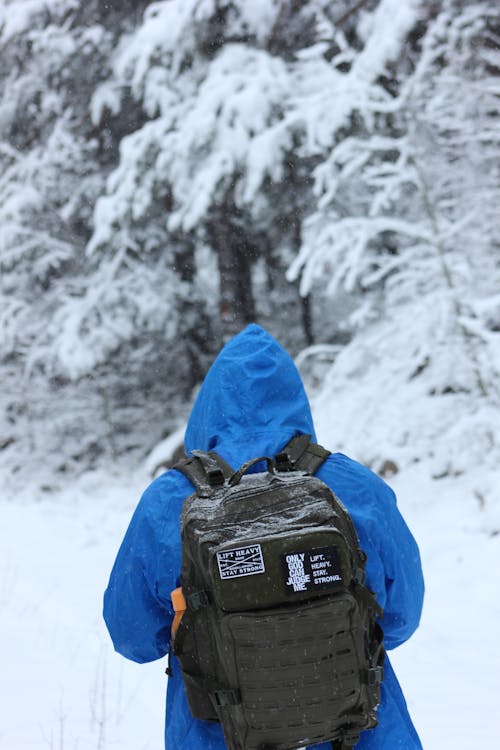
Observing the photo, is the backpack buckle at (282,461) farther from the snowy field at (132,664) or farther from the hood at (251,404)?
the snowy field at (132,664)

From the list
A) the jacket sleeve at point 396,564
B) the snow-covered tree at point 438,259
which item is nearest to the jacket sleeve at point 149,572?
the jacket sleeve at point 396,564

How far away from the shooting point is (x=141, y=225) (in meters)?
13.2

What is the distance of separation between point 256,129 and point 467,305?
15.2 ft

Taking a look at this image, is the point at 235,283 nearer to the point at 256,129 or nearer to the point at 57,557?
the point at 256,129

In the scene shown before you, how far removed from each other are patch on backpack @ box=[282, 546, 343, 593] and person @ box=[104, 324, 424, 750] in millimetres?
225

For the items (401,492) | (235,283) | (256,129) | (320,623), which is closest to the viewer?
(320,623)

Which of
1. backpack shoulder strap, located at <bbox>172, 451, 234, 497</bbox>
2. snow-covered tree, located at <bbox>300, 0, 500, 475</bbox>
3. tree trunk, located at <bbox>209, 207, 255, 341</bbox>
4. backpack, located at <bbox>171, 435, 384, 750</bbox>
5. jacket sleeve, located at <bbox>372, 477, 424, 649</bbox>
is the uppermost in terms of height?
backpack shoulder strap, located at <bbox>172, 451, 234, 497</bbox>

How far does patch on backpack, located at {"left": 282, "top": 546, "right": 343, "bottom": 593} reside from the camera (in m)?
1.64

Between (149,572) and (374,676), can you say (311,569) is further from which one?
(149,572)

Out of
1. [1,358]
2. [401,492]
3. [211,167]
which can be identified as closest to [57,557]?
[401,492]

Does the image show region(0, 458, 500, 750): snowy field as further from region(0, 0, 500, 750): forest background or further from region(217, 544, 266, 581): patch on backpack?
region(217, 544, 266, 581): patch on backpack

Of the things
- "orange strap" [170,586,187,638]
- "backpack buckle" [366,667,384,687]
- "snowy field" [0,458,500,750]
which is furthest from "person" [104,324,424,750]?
"snowy field" [0,458,500,750]

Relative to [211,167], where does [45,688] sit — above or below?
above

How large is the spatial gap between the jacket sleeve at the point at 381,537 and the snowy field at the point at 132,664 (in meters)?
2.28
